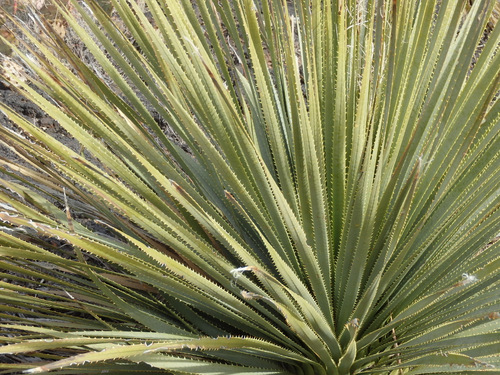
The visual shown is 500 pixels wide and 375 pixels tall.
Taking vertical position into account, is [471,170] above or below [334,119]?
below

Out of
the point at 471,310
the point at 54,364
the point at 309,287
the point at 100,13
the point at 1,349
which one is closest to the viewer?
the point at 54,364

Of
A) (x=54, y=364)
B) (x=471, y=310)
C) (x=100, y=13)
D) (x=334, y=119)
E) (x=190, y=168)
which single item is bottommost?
(x=54, y=364)

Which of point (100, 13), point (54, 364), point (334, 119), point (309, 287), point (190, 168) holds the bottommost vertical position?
point (54, 364)

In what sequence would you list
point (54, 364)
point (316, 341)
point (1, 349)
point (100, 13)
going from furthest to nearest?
point (100, 13) → point (316, 341) → point (1, 349) → point (54, 364)

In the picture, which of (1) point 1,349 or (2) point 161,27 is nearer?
(1) point 1,349

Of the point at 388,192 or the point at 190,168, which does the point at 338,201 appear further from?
the point at 190,168

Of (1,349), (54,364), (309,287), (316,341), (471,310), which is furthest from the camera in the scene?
(309,287)

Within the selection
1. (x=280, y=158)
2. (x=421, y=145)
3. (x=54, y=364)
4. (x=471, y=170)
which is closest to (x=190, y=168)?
(x=280, y=158)

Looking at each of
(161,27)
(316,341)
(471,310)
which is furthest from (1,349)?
(471,310)

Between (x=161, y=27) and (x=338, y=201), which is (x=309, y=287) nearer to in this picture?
(x=338, y=201)
